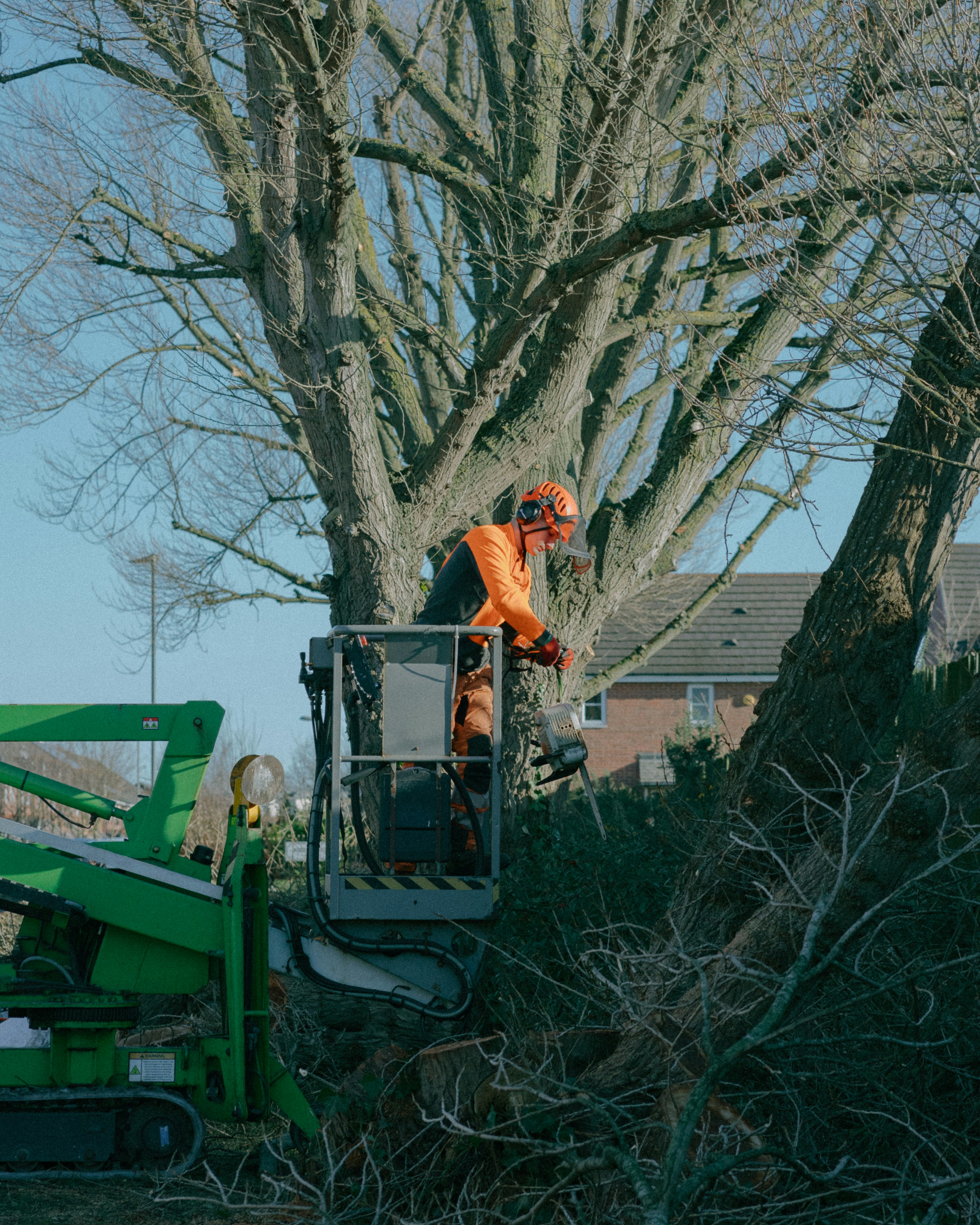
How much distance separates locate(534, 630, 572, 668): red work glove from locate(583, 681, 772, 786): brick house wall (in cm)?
2420

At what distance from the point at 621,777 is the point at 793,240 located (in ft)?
86.6

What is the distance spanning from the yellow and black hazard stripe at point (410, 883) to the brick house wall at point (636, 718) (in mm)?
25159

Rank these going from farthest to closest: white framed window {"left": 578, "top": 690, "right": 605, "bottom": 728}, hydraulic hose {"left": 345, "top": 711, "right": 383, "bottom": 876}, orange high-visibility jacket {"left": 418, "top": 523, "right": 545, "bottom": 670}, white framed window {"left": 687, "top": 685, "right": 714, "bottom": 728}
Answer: white framed window {"left": 578, "top": 690, "right": 605, "bottom": 728} → white framed window {"left": 687, "top": 685, "right": 714, "bottom": 728} → orange high-visibility jacket {"left": 418, "top": 523, "right": 545, "bottom": 670} → hydraulic hose {"left": 345, "top": 711, "right": 383, "bottom": 876}

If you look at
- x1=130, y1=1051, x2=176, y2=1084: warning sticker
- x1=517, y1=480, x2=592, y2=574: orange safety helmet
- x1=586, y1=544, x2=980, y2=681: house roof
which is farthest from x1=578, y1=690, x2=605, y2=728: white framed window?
x1=130, y1=1051, x2=176, y2=1084: warning sticker

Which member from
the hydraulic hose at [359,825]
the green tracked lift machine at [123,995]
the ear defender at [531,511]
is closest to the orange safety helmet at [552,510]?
the ear defender at [531,511]

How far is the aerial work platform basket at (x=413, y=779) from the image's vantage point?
6.23 metres

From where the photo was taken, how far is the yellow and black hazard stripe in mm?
6285

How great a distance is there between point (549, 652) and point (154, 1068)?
3.07 meters

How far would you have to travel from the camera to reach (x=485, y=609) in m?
7.51

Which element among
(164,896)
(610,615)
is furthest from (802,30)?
(610,615)

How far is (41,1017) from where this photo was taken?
575 centimetres

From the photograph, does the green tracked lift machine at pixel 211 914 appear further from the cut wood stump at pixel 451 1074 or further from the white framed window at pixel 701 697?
the white framed window at pixel 701 697

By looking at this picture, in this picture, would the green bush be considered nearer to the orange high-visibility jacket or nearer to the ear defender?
the orange high-visibility jacket

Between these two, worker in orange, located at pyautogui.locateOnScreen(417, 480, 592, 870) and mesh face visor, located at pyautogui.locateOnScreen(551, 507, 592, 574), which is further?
mesh face visor, located at pyautogui.locateOnScreen(551, 507, 592, 574)
